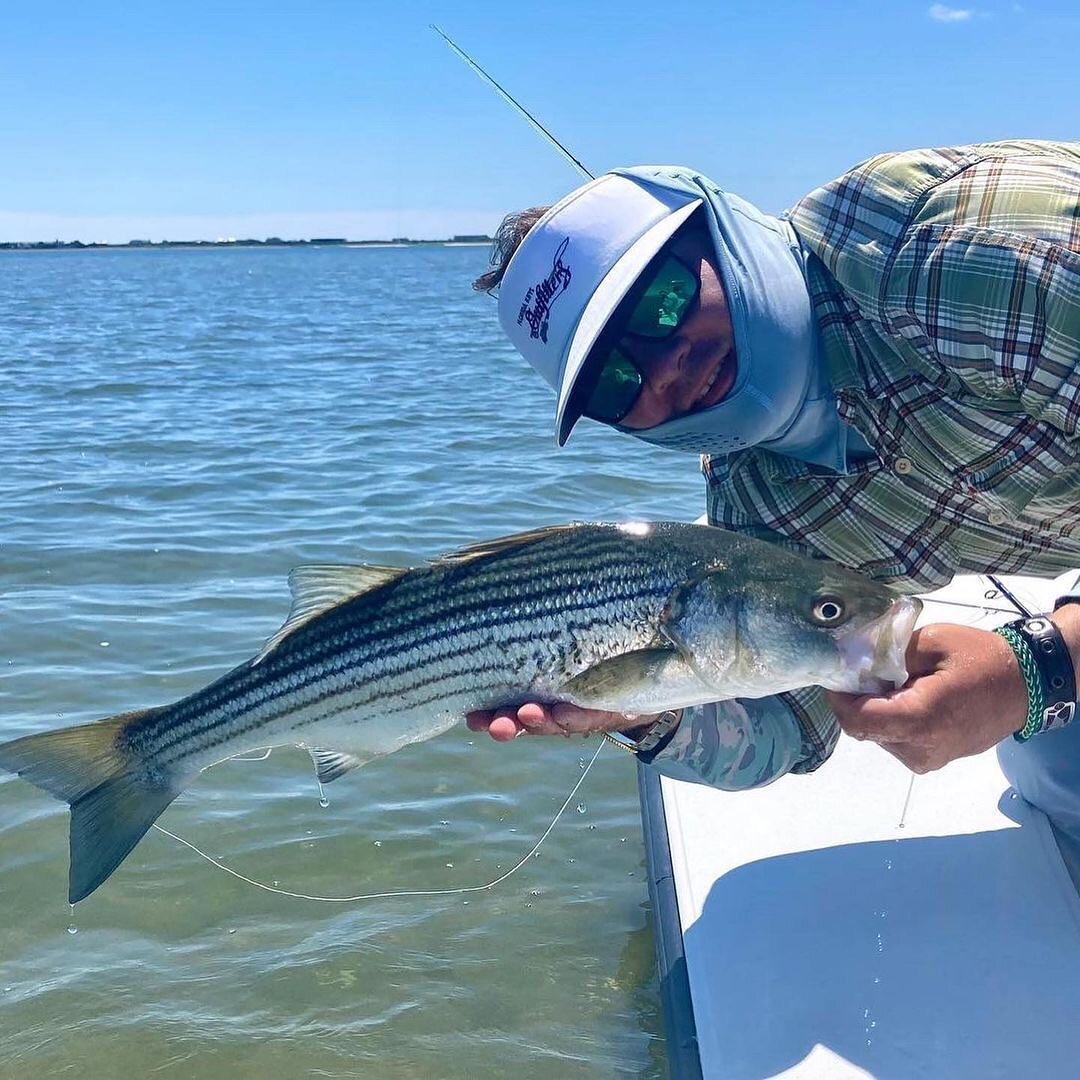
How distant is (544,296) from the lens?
302 cm

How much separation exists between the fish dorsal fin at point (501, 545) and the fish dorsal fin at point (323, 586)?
0.16 m

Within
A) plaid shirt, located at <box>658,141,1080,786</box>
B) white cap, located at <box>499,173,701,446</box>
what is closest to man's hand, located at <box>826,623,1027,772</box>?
plaid shirt, located at <box>658,141,1080,786</box>

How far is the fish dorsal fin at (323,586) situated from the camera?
3055mm

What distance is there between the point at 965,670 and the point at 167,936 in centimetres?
288

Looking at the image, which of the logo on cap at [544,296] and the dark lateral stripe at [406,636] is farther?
the logo on cap at [544,296]

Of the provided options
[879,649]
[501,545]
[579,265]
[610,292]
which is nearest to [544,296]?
[579,265]

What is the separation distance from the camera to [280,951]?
407 cm

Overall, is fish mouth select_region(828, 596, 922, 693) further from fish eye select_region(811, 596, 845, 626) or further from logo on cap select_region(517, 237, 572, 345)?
logo on cap select_region(517, 237, 572, 345)

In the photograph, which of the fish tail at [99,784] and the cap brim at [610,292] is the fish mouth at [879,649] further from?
the fish tail at [99,784]

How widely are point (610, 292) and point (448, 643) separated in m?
0.94

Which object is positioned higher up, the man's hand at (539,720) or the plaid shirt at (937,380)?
the plaid shirt at (937,380)

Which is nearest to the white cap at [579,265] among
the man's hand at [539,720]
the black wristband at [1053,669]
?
the man's hand at [539,720]

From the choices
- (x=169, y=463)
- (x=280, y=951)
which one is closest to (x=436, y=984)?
(x=280, y=951)

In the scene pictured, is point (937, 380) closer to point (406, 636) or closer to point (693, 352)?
point (693, 352)
